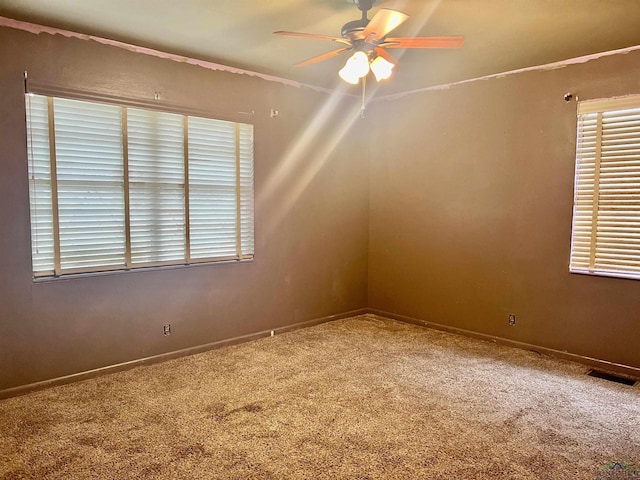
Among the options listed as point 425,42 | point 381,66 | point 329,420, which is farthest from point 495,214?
point 329,420

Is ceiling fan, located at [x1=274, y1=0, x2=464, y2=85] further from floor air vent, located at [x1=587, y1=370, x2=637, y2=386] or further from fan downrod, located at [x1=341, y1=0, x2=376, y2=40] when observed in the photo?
floor air vent, located at [x1=587, y1=370, x2=637, y2=386]

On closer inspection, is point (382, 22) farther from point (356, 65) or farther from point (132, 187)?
point (132, 187)

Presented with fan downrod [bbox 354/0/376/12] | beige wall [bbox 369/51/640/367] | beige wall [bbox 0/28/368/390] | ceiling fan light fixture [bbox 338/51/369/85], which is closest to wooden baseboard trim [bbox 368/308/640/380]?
beige wall [bbox 369/51/640/367]

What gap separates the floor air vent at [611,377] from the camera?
3557 millimetres

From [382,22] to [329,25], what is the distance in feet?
2.82

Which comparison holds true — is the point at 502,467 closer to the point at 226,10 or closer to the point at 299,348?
the point at 299,348

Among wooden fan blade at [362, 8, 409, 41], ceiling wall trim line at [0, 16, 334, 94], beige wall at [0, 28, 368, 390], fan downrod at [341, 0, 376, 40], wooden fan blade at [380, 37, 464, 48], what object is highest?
ceiling wall trim line at [0, 16, 334, 94]

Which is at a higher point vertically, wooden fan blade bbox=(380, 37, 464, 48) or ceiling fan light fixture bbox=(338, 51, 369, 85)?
wooden fan blade bbox=(380, 37, 464, 48)

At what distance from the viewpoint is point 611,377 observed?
366cm

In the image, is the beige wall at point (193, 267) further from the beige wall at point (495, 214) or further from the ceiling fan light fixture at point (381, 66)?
the ceiling fan light fixture at point (381, 66)

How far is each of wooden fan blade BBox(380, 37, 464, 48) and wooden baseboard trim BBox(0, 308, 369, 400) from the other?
303cm

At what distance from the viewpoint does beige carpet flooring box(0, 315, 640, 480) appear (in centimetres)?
237

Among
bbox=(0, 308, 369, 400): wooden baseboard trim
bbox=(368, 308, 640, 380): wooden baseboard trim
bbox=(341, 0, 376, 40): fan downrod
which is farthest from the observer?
bbox=(368, 308, 640, 380): wooden baseboard trim

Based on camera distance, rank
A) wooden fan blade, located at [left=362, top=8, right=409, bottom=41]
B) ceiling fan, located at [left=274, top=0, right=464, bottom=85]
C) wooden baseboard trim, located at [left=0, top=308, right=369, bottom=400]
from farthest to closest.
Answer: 1. wooden baseboard trim, located at [left=0, top=308, right=369, bottom=400]
2. ceiling fan, located at [left=274, top=0, right=464, bottom=85]
3. wooden fan blade, located at [left=362, top=8, right=409, bottom=41]
